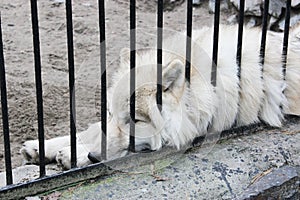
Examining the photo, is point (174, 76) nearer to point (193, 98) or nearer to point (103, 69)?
point (193, 98)

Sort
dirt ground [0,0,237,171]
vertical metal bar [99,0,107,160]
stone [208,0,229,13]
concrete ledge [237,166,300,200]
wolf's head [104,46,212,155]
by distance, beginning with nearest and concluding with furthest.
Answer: vertical metal bar [99,0,107,160], concrete ledge [237,166,300,200], wolf's head [104,46,212,155], dirt ground [0,0,237,171], stone [208,0,229,13]

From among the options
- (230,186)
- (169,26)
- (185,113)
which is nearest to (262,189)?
(230,186)

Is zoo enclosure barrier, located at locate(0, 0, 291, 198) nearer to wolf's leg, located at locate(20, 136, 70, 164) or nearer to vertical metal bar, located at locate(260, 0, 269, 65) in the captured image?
vertical metal bar, located at locate(260, 0, 269, 65)

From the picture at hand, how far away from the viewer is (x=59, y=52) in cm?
558

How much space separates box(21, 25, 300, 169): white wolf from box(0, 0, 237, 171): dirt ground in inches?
27.9

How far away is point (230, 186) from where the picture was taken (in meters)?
2.72

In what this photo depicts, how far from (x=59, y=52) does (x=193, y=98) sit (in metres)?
2.79

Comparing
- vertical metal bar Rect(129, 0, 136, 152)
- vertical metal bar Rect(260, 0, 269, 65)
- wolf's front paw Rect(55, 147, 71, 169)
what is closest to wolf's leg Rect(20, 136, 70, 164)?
wolf's front paw Rect(55, 147, 71, 169)

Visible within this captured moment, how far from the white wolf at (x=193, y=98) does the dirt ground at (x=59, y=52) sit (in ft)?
2.33

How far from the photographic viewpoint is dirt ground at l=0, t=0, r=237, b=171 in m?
4.20

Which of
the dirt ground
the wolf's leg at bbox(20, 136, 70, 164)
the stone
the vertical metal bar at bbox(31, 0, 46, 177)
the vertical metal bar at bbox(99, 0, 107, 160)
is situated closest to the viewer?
the vertical metal bar at bbox(31, 0, 46, 177)

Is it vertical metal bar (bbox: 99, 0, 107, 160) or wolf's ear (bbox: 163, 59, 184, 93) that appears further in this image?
wolf's ear (bbox: 163, 59, 184, 93)

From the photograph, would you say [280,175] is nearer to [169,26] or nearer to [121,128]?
[121,128]

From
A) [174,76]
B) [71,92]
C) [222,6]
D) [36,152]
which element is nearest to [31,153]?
[36,152]
